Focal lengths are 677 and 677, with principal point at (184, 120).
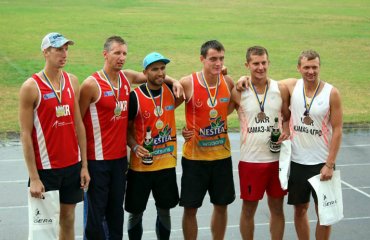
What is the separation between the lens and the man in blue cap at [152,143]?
652cm

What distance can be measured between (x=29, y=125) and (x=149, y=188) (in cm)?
141

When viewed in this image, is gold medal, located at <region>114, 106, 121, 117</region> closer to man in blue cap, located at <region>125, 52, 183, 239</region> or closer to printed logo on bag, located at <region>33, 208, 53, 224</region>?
man in blue cap, located at <region>125, 52, 183, 239</region>

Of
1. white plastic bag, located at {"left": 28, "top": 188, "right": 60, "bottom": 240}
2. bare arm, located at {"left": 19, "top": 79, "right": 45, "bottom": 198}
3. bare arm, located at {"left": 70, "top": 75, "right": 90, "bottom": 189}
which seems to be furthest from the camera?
bare arm, located at {"left": 70, "top": 75, "right": 90, "bottom": 189}

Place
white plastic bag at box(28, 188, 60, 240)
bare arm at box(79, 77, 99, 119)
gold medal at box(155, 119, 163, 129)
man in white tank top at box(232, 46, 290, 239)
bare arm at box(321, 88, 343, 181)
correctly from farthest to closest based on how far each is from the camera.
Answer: man in white tank top at box(232, 46, 290, 239) < gold medal at box(155, 119, 163, 129) < bare arm at box(321, 88, 343, 181) < bare arm at box(79, 77, 99, 119) < white plastic bag at box(28, 188, 60, 240)

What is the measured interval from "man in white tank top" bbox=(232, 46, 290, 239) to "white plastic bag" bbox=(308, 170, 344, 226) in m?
0.41

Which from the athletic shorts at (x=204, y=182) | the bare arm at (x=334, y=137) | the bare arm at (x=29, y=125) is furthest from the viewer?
the athletic shorts at (x=204, y=182)

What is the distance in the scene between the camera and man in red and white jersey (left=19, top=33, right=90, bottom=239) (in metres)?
5.93

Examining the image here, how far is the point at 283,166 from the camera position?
652 centimetres

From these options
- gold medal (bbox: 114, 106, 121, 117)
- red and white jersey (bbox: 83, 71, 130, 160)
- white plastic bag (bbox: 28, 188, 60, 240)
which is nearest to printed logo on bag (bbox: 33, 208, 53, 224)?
white plastic bag (bbox: 28, 188, 60, 240)

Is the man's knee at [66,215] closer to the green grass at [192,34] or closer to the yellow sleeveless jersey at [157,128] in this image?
the yellow sleeveless jersey at [157,128]

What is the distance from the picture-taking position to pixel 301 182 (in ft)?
21.7

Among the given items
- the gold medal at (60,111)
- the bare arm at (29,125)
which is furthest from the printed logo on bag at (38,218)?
the gold medal at (60,111)

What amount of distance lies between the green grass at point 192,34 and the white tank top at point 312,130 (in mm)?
8009

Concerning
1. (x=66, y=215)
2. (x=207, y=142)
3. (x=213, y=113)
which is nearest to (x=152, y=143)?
(x=207, y=142)
